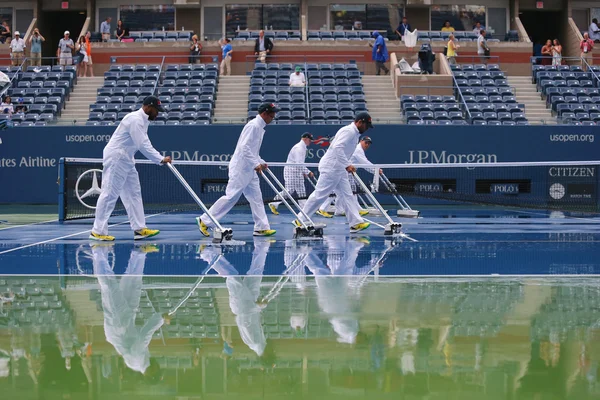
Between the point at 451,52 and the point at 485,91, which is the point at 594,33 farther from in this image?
the point at 485,91

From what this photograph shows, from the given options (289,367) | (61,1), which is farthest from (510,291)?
(61,1)

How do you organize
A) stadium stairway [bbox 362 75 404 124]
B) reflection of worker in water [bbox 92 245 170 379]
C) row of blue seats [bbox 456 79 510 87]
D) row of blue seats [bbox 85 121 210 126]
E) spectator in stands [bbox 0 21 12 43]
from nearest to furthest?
reflection of worker in water [bbox 92 245 170 379], row of blue seats [bbox 85 121 210 126], stadium stairway [bbox 362 75 404 124], row of blue seats [bbox 456 79 510 87], spectator in stands [bbox 0 21 12 43]

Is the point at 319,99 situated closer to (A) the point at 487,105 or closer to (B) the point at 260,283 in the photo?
(A) the point at 487,105

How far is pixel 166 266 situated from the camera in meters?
10.6

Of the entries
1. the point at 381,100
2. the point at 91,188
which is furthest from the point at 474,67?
the point at 91,188

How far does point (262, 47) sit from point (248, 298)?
28185 mm

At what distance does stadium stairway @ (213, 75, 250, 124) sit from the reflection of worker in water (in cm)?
1912

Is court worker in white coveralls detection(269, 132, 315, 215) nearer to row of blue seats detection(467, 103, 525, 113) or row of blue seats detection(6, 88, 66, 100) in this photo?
row of blue seats detection(467, 103, 525, 113)

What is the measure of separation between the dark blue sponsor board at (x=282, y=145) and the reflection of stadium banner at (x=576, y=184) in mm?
744

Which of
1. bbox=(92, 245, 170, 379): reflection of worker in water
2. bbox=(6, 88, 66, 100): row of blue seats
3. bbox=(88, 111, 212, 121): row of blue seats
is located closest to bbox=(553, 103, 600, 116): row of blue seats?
bbox=(88, 111, 212, 121): row of blue seats

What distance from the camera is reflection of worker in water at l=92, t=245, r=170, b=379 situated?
5571 millimetres

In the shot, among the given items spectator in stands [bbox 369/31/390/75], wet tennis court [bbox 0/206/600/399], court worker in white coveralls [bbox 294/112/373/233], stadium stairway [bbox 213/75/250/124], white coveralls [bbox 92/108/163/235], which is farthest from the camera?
spectator in stands [bbox 369/31/390/75]

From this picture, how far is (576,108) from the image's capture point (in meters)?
29.8

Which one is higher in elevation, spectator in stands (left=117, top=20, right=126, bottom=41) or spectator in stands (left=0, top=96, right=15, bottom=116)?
spectator in stands (left=117, top=20, right=126, bottom=41)
